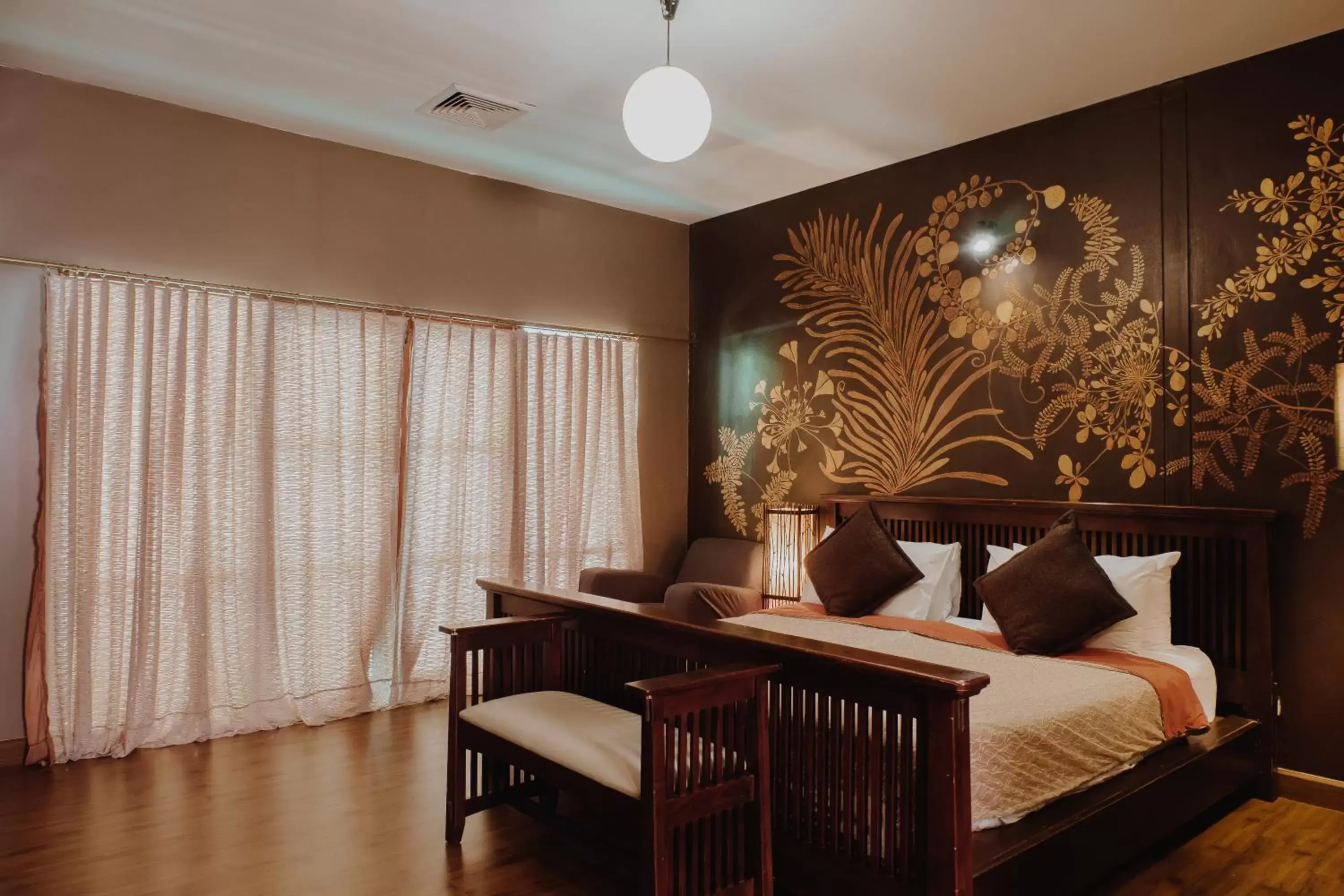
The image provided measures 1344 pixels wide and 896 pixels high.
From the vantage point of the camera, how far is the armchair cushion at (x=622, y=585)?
4867mm

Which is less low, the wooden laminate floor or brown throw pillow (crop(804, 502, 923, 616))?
brown throw pillow (crop(804, 502, 923, 616))

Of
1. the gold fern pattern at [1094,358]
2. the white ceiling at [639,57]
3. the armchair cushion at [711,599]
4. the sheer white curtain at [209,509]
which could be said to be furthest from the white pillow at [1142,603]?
the sheer white curtain at [209,509]

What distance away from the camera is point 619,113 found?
404cm

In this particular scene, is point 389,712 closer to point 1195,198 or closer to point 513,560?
point 513,560

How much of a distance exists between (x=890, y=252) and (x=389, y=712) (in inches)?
138

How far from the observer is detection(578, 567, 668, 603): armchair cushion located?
4867mm

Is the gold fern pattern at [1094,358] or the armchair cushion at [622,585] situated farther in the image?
the armchair cushion at [622,585]

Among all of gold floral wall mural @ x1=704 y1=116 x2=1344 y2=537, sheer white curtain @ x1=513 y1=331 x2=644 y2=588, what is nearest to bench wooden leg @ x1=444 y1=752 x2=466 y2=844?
sheer white curtain @ x1=513 y1=331 x2=644 y2=588

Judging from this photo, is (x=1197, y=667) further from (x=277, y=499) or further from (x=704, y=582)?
(x=277, y=499)

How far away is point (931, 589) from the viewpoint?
396 centimetres

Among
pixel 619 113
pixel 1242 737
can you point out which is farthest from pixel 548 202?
pixel 1242 737

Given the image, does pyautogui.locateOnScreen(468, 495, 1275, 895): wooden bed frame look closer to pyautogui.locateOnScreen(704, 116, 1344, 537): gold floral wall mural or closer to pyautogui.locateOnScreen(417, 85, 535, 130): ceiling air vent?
pyautogui.locateOnScreen(704, 116, 1344, 537): gold floral wall mural

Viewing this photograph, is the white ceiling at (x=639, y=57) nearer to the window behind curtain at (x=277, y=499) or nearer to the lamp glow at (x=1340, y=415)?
the window behind curtain at (x=277, y=499)

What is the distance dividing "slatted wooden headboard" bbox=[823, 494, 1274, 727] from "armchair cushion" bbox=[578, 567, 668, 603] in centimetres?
204
